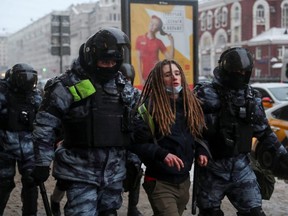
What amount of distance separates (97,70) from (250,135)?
1283 millimetres

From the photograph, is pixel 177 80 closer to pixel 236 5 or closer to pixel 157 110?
pixel 157 110

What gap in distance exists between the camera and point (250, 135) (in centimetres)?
383

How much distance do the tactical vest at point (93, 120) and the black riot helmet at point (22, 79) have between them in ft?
5.55

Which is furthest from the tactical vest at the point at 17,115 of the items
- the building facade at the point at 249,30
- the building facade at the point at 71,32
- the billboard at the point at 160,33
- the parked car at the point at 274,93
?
the building facade at the point at 71,32

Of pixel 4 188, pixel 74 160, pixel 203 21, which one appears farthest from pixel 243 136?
pixel 203 21

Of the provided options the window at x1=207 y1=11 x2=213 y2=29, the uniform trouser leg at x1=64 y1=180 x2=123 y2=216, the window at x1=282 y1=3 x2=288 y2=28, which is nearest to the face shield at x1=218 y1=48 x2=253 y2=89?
the uniform trouser leg at x1=64 y1=180 x2=123 y2=216

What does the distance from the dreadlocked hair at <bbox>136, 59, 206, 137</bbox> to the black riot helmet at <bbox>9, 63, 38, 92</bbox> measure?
1751 mm

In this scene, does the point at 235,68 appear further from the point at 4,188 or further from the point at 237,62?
the point at 4,188

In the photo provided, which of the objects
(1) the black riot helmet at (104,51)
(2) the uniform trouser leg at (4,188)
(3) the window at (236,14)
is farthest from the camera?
(3) the window at (236,14)

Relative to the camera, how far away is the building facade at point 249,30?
187ft

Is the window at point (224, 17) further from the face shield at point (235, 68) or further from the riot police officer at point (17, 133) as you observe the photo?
the face shield at point (235, 68)

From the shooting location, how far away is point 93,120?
3369 mm

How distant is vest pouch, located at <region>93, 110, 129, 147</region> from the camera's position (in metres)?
3.36

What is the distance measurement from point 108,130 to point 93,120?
12cm
